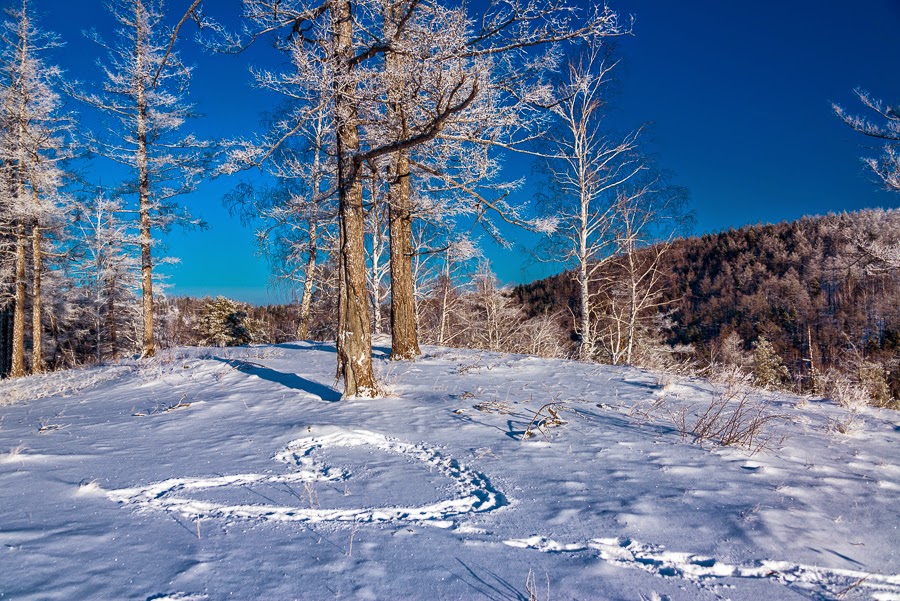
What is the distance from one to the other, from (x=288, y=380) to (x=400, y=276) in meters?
2.92

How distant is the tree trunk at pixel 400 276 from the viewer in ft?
28.9

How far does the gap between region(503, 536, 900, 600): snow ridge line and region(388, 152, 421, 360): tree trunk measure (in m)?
6.84

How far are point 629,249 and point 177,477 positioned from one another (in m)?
11.4

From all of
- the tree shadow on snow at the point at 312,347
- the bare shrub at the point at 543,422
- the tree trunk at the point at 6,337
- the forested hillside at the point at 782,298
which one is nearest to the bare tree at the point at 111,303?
the tree trunk at the point at 6,337

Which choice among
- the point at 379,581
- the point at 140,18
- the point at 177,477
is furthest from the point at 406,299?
the point at 140,18

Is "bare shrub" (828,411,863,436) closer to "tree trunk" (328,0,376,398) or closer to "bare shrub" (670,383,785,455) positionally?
"bare shrub" (670,383,785,455)

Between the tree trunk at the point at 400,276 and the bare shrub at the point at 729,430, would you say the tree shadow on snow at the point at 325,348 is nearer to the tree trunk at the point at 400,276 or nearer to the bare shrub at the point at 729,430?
the tree trunk at the point at 400,276

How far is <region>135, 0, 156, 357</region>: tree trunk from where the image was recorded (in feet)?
41.8

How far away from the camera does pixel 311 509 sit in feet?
8.68

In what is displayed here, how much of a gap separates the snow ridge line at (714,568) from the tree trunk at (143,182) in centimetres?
1356

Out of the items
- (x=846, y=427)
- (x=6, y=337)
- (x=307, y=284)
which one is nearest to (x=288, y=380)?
(x=846, y=427)

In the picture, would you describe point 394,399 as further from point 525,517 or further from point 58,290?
point 58,290

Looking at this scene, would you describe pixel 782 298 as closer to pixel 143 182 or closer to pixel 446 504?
pixel 143 182

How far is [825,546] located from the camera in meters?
2.17
